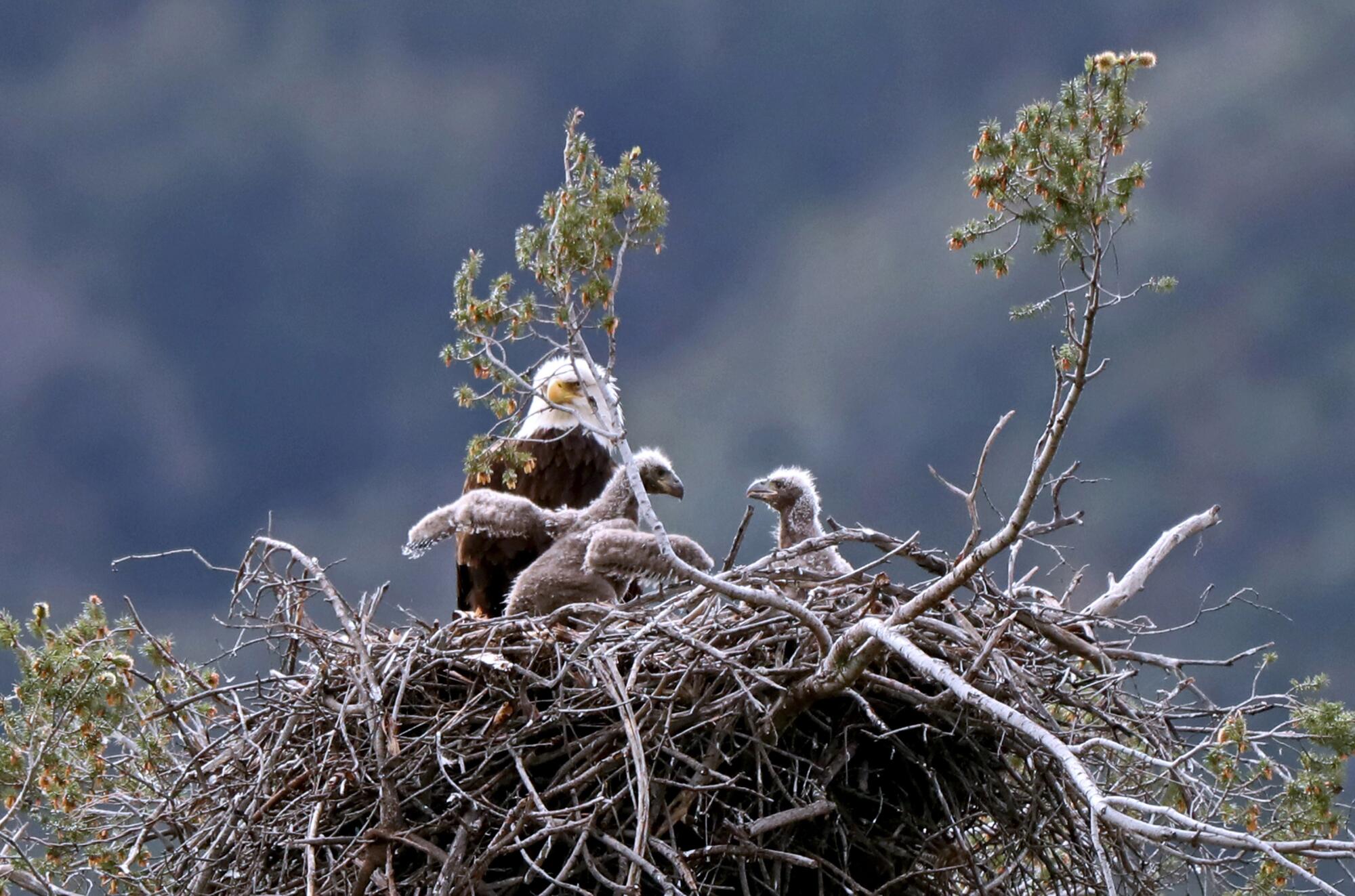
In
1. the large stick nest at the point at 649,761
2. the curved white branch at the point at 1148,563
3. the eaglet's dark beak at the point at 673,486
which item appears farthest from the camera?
the eaglet's dark beak at the point at 673,486

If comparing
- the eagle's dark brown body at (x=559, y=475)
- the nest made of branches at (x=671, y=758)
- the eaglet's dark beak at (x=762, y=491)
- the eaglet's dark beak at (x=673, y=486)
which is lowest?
the nest made of branches at (x=671, y=758)

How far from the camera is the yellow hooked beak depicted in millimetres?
8859

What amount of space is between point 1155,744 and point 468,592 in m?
4.16

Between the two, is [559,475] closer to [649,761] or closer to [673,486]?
[673,486]

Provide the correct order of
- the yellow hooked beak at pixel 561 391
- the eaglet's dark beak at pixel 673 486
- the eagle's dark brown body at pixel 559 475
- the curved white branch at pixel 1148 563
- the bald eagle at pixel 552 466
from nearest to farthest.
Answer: the curved white branch at pixel 1148 563, the eaglet's dark beak at pixel 673 486, the bald eagle at pixel 552 466, the eagle's dark brown body at pixel 559 475, the yellow hooked beak at pixel 561 391

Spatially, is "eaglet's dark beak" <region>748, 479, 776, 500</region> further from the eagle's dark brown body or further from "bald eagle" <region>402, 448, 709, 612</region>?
the eagle's dark brown body

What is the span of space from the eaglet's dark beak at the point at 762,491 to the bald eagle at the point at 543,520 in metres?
0.49

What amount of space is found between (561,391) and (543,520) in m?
1.81

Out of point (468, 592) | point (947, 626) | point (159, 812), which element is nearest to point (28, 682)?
point (159, 812)

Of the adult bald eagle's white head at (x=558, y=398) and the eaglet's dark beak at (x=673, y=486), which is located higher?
the adult bald eagle's white head at (x=558, y=398)

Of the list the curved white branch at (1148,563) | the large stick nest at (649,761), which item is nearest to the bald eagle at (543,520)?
the large stick nest at (649,761)

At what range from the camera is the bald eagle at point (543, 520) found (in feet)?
22.3

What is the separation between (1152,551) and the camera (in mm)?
6957

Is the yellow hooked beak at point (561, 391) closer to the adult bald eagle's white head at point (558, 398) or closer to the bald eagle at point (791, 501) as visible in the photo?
the adult bald eagle's white head at point (558, 398)
